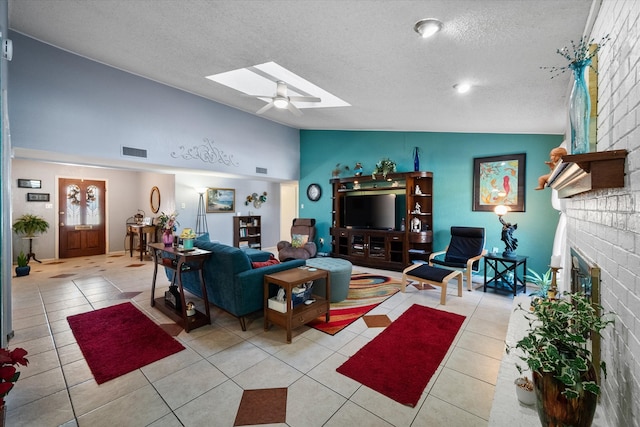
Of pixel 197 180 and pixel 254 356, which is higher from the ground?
pixel 197 180

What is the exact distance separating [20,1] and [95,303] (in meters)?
3.33

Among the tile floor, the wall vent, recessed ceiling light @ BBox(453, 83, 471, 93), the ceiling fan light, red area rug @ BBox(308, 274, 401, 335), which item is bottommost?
the tile floor

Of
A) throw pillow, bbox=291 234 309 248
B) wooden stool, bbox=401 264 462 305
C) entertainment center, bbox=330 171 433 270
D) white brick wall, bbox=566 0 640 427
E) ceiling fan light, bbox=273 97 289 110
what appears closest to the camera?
white brick wall, bbox=566 0 640 427

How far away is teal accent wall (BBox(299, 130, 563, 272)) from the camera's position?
426 centimetres

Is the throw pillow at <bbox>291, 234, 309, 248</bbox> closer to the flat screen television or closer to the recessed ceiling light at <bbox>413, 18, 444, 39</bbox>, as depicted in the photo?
the flat screen television

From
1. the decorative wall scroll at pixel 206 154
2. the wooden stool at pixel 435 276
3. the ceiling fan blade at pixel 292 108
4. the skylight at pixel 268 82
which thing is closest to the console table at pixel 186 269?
the decorative wall scroll at pixel 206 154

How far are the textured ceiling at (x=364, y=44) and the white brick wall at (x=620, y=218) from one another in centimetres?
54

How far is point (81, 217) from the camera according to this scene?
677 centimetres

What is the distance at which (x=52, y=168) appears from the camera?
6.24m

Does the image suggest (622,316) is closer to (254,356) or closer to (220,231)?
(254,356)

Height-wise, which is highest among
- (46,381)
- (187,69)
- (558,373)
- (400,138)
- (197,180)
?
(187,69)

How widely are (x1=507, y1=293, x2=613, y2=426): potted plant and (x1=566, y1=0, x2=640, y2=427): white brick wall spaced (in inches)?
4.1

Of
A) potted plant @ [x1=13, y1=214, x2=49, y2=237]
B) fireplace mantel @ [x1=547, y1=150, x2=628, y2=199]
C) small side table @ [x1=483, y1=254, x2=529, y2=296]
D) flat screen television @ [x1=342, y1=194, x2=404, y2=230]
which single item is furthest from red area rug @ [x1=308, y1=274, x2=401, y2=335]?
potted plant @ [x1=13, y1=214, x2=49, y2=237]

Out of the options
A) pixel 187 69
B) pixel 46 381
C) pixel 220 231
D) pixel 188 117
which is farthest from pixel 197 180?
pixel 46 381
